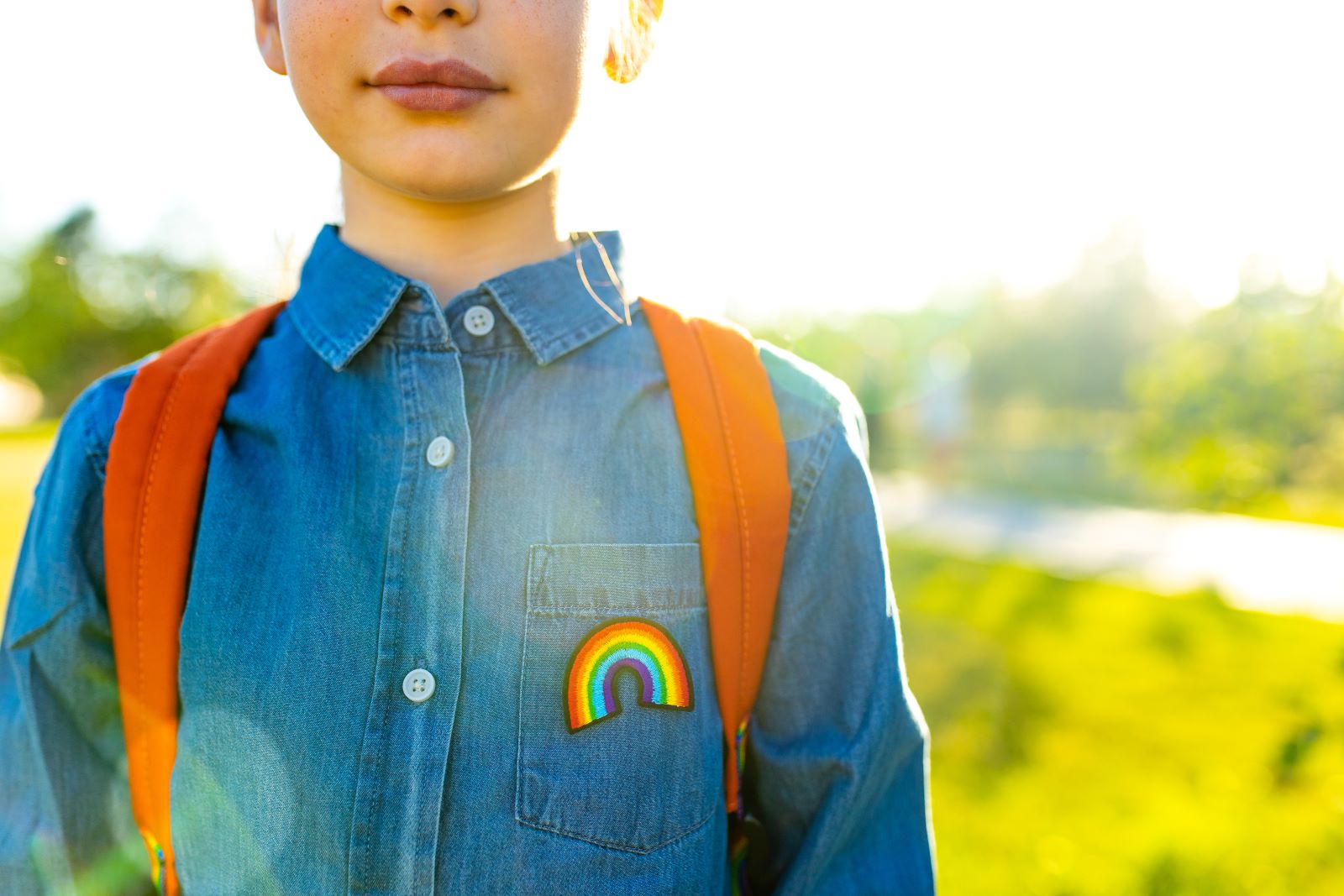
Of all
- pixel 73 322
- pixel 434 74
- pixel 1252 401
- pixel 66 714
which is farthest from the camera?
pixel 73 322

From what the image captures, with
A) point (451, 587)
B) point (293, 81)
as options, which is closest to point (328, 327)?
point (293, 81)

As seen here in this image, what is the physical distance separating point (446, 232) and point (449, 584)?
53 centimetres

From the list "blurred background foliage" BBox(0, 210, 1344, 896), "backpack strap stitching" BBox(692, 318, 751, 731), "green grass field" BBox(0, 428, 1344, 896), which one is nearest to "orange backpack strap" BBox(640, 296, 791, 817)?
"backpack strap stitching" BBox(692, 318, 751, 731)

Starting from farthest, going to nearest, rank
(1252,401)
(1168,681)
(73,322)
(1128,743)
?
(73,322) → (1252,401) → (1168,681) → (1128,743)

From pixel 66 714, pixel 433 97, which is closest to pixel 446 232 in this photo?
pixel 433 97

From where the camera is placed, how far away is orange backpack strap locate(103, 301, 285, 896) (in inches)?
51.1

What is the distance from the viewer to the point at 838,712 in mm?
1436

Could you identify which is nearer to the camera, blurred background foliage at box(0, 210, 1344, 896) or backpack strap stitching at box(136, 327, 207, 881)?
backpack strap stitching at box(136, 327, 207, 881)

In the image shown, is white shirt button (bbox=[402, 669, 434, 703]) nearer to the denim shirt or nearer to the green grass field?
the denim shirt

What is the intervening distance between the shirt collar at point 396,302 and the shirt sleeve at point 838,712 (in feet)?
1.34

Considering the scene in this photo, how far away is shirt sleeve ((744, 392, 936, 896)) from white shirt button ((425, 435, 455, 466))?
1.65 ft

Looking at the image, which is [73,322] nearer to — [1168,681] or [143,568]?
[1168,681]

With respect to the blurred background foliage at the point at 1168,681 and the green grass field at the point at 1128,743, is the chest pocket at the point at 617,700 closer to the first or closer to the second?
the blurred background foliage at the point at 1168,681

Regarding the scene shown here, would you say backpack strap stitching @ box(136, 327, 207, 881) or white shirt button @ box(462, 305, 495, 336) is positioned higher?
white shirt button @ box(462, 305, 495, 336)
